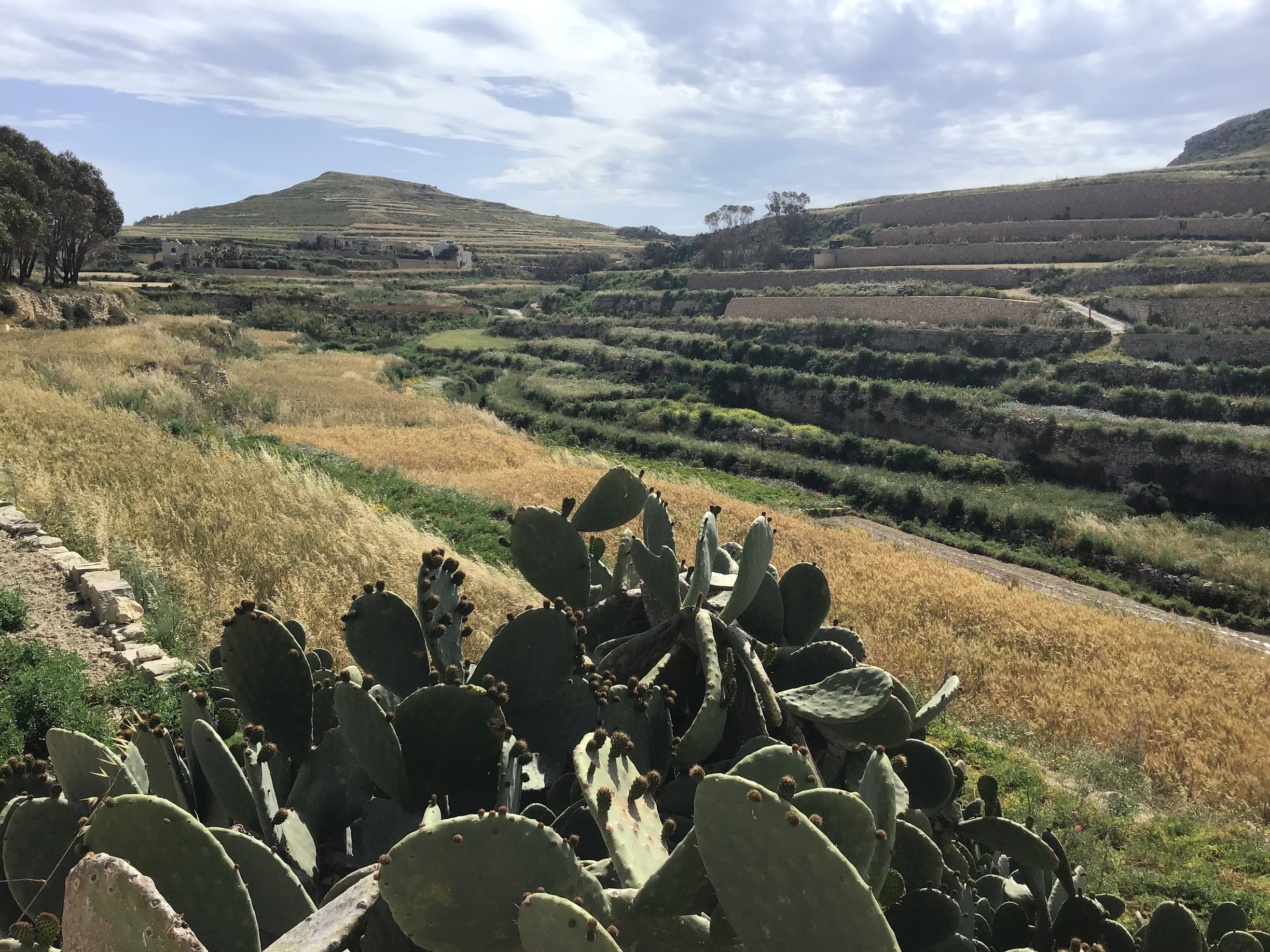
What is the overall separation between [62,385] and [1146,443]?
3023cm

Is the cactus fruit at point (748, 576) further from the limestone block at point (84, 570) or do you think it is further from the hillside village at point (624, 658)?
the limestone block at point (84, 570)

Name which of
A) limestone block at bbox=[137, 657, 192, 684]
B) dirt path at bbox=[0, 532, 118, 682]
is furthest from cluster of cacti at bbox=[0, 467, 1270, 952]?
dirt path at bbox=[0, 532, 118, 682]

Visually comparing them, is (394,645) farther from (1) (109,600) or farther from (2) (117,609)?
(1) (109,600)

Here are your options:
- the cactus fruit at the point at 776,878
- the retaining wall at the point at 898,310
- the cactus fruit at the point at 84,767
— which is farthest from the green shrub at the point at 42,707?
the retaining wall at the point at 898,310

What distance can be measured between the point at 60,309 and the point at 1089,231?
179 ft

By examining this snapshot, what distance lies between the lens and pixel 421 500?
1392 centimetres

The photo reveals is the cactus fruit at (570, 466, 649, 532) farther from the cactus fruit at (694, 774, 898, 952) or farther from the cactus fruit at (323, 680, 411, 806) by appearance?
the cactus fruit at (694, 774, 898, 952)

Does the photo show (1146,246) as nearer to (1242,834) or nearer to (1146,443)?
(1146,443)

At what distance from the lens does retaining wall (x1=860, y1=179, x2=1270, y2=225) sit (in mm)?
48062

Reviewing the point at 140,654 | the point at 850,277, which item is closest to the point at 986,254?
the point at 850,277

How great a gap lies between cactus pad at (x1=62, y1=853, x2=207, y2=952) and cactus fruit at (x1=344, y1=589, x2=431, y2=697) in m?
1.16

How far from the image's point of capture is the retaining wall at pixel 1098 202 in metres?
48.1

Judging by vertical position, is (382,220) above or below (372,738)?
above

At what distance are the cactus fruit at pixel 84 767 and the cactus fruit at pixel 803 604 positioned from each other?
2224mm
